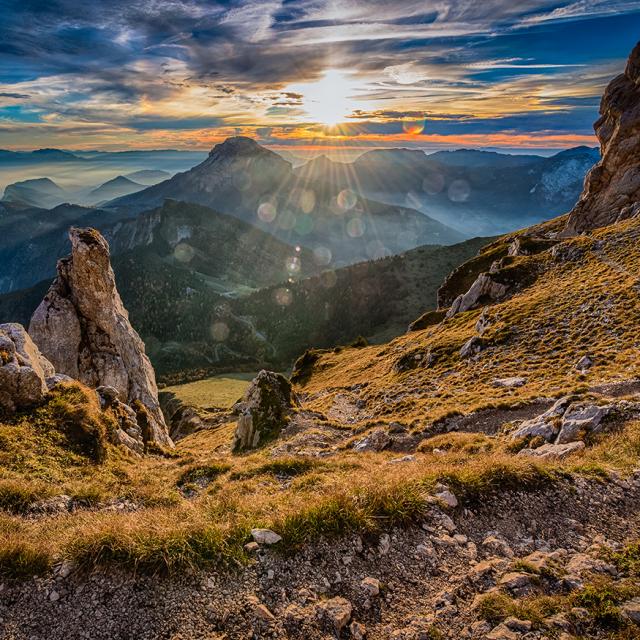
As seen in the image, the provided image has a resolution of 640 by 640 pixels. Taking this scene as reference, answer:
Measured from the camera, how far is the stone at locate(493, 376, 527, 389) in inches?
1090

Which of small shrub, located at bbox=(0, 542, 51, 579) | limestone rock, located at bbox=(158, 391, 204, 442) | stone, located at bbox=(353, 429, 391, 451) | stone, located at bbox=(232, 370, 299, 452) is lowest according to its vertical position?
limestone rock, located at bbox=(158, 391, 204, 442)

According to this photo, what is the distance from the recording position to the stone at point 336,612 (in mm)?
6488

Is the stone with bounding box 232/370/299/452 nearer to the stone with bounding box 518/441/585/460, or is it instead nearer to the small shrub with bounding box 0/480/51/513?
the small shrub with bounding box 0/480/51/513

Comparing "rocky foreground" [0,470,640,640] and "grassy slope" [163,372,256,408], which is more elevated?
"rocky foreground" [0,470,640,640]

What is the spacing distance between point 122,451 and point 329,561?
1460cm

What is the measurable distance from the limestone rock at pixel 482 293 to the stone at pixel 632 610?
4939 centimetres

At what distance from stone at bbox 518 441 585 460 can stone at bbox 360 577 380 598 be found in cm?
854

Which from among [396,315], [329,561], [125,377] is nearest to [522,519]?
[329,561]

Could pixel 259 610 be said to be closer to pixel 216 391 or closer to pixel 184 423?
pixel 184 423

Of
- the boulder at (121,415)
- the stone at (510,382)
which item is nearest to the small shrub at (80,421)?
the boulder at (121,415)

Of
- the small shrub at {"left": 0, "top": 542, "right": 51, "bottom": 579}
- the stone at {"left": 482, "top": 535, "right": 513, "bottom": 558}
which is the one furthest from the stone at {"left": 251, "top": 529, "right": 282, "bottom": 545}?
the stone at {"left": 482, "top": 535, "right": 513, "bottom": 558}

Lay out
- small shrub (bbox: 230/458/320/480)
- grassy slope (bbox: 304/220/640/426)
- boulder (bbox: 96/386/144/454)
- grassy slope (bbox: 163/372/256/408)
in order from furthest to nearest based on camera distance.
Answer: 1. grassy slope (bbox: 163/372/256/408)
2. grassy slope (bbox: 304/220/640/426)
3. boulder (bbox: 96/386/144/454)
4. small shrub (bbox: 230/458/320/480)

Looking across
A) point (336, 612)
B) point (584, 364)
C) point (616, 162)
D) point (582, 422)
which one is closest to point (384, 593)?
point (336, 612)

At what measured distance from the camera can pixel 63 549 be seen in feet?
24.4
